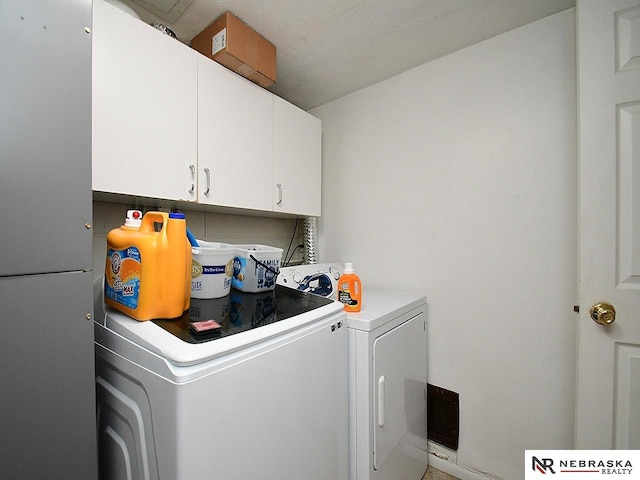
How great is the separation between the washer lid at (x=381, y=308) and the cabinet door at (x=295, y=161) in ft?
2.65

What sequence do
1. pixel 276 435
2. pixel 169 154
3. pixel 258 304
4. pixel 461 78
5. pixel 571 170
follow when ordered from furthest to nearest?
pixel 461 78 → pixel 571 170 → pixel 169 154 → pixel 258 304 → pixel 276 435

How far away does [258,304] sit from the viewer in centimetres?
111

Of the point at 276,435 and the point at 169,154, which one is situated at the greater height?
the point at 169,154

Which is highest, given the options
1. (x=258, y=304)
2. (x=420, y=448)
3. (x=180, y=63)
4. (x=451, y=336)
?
(x=180, y=63)

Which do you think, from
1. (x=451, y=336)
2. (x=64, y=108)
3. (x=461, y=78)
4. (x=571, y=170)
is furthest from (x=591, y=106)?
(x=64, y=108)

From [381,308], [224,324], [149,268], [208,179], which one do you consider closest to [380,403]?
[381,308]

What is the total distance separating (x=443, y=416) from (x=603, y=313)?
43.7 inches

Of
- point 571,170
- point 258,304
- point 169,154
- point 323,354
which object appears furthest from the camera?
point 571,170

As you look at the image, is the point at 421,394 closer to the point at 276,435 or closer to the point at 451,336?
the point at 451,336

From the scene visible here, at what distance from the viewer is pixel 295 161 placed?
189cm

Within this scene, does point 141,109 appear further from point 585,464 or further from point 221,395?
point 585,464

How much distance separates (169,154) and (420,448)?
7.08 feet

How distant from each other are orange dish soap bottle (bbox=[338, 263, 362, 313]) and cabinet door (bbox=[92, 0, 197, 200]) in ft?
2.84

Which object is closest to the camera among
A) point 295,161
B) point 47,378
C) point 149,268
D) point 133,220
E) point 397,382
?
point 47,378
